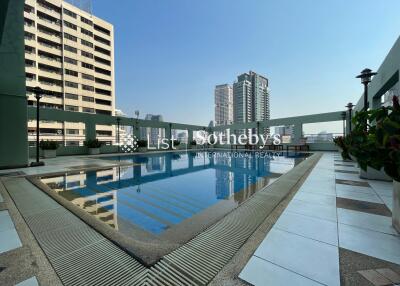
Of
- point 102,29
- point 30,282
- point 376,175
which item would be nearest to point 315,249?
point 30,282

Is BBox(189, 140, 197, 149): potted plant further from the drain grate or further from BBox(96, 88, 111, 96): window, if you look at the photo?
BBox(96, 88, 111, 96): window

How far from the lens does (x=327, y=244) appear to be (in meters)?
1.80

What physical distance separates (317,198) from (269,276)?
8.17ft

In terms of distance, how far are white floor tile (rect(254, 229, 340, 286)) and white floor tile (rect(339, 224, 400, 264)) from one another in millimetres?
237

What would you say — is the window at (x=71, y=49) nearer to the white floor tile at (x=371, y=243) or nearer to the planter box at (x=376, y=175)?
the planter box at (x=376, y=175)

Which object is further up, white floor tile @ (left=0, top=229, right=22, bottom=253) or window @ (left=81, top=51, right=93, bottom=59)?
window @ (left=81, top=51, right=93, bottom=59)

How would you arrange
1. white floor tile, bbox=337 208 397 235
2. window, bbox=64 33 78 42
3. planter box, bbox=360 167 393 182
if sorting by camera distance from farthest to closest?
window, bbox=64 33 78 42, planter box, bbox=360 167 393 182, white floor tile, bbox=337 208 397 235

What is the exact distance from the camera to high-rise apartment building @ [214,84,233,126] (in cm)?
4316

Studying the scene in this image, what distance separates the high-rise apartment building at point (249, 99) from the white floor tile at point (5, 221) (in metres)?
36.6

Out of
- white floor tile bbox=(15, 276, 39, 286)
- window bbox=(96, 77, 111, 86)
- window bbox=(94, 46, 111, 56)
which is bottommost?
white floor tile bbox=(15, 276, 39, 286)

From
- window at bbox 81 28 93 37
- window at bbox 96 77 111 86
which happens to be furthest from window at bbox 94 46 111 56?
window at bbox 96 77 111 86

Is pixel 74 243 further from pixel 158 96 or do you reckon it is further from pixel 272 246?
pixel 158 96

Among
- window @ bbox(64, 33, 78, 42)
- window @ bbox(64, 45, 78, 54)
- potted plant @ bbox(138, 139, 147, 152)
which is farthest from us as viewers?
window @ bbox(64, 33, 78, 42)

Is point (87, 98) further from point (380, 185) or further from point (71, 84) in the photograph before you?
point (380, 185)
